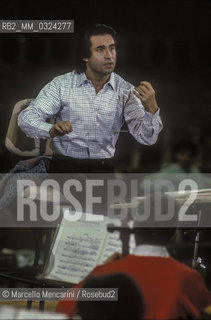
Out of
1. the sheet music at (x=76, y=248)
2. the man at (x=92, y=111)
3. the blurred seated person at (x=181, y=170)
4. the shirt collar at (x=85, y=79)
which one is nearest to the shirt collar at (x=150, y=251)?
the sheet music at (x=76, y=248)

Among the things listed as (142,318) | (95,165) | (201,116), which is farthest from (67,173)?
(142,318)

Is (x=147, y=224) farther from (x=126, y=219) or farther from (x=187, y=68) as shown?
(x=187, y=68)

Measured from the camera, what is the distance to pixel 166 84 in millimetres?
4102

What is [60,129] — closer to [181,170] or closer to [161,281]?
[181,170]

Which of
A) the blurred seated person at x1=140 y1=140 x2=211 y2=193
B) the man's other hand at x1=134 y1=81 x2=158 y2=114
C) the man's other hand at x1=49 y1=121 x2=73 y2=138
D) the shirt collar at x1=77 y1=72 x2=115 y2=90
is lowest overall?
the blurred seated person at x1=140 y1=140 x2=211 y2=193

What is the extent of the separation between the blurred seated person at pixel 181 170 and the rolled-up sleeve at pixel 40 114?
80 centimetres

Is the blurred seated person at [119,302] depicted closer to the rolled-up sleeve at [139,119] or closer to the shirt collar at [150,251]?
the shirt collar at [150,251]

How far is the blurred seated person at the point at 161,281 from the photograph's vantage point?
244 cm

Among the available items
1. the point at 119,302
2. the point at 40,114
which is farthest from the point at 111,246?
the point at 40,114

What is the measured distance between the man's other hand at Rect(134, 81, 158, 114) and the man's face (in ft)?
0.83

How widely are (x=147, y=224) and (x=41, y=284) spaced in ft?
3.20

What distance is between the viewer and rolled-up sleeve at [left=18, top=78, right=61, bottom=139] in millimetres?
3965

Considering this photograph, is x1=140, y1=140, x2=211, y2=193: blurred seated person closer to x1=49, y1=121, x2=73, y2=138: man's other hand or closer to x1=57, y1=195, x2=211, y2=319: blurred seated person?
x1=49, y1=121, x2=73, y2=138: man's other hand

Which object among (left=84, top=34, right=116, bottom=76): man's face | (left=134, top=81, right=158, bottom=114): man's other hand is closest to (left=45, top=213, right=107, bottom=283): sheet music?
(left=134, top=81, right=158, bottom=114): man's other hand
